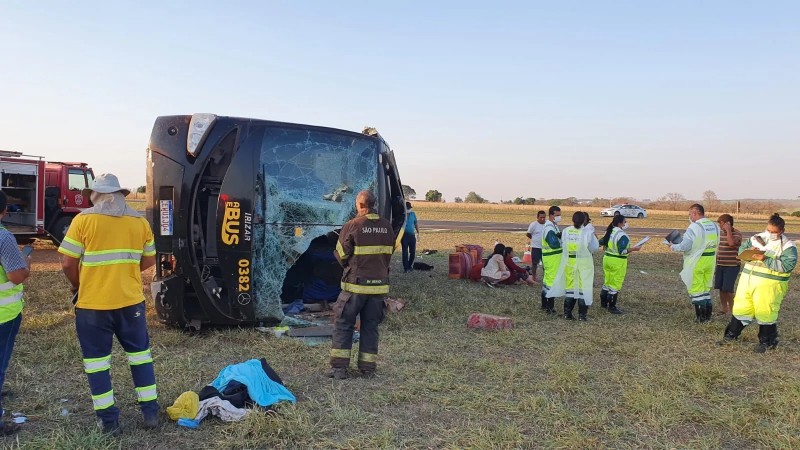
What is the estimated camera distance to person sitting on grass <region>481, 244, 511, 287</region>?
10250mm

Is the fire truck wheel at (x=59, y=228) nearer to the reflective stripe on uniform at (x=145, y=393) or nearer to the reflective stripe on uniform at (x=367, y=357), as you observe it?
the reflective stripe on uniform at (x=367, y=357)

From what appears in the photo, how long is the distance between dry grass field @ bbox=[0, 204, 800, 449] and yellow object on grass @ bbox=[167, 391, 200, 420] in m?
0.09

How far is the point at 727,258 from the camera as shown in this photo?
8.30 metres

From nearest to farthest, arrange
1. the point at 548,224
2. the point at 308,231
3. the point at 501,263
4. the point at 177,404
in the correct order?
the point at 177,404, the point at 308,231, the point at 548,224, the point at 501,263

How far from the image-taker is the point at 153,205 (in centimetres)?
554

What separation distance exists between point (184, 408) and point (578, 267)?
5707mm

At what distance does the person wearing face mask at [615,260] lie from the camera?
818 cm

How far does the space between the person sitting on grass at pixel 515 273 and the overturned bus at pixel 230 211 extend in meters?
5.14


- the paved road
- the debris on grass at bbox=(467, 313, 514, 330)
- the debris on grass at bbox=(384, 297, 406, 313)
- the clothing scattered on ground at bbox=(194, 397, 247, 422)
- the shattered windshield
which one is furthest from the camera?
the paved road

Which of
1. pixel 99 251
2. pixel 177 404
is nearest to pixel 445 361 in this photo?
pixel 177 404

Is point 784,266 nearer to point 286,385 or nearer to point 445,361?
point 445,361

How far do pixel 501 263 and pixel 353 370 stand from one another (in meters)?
5.98

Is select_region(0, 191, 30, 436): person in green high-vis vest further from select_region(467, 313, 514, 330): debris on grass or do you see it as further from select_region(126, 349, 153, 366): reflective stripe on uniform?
select_region(467, 313, 514, 330): debris on grass

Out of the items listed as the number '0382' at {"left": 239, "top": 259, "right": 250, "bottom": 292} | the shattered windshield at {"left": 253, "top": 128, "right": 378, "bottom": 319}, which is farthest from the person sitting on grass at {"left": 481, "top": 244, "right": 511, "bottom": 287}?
the number '0382' at {"left": 239, "top": 259, "right": 250, "bottom": 292}
